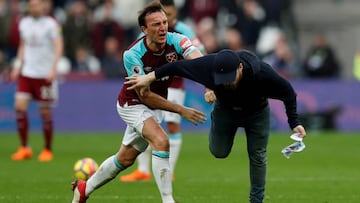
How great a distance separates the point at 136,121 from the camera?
10648mm

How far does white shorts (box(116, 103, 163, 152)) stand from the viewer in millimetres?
10641

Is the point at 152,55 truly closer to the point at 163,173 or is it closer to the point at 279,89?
the point at 163,173

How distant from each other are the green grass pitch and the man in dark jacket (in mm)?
1442

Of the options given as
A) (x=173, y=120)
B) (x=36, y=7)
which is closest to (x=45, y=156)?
(x=36, y=7)

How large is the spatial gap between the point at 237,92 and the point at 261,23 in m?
17.2

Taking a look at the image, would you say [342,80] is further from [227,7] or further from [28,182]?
[28,182]

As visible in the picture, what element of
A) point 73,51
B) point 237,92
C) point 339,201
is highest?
point 73,51

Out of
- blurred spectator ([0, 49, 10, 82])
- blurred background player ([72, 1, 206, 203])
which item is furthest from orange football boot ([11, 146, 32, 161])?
blurred background player ([72, 1, 206, 203])

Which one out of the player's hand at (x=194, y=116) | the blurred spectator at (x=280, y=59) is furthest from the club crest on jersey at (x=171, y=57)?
the blurred spectator at (x=280, y=59)

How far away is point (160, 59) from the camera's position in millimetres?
10594

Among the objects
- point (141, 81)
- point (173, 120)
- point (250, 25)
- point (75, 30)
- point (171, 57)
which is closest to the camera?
point (141, 81)

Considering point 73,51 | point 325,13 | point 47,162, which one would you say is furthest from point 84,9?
point 47,162

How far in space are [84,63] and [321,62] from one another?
6.54 m

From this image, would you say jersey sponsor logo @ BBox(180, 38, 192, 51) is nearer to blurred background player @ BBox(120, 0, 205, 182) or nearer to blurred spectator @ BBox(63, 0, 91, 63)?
blurred background player @ BBox(120, 0, 205, 182)
